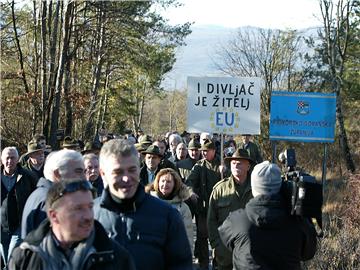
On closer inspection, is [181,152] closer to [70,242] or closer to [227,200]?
[227,200]

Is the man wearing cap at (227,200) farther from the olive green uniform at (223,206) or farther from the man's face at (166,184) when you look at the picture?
the man's face at (166,184)

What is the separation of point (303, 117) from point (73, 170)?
308 inches

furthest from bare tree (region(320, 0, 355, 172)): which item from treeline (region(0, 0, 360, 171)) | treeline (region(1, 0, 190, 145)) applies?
treeline (region(1, 0, 190, 145))

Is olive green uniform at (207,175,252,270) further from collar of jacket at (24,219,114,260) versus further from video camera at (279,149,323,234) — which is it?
collar of jacket at (24,219,114,260)

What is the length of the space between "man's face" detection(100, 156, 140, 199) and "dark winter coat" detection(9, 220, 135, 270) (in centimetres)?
56

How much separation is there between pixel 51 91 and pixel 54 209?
59.1 feet

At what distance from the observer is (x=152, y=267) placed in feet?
12.3

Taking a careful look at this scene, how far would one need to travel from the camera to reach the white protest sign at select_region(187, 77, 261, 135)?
9.32m

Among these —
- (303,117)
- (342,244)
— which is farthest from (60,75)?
(342,244)

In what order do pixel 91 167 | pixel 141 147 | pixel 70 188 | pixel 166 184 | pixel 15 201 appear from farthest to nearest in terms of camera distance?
pixel 141 147 < pixel 15 201 < pixel 91 167 < pixel 166 184 < pixel 70 188

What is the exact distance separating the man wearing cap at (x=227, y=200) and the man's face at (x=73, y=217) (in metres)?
3.65

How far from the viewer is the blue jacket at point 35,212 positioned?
4.66 metres

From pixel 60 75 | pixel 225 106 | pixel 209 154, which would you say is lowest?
pixel 209 154

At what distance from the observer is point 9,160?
7695 millimetres
